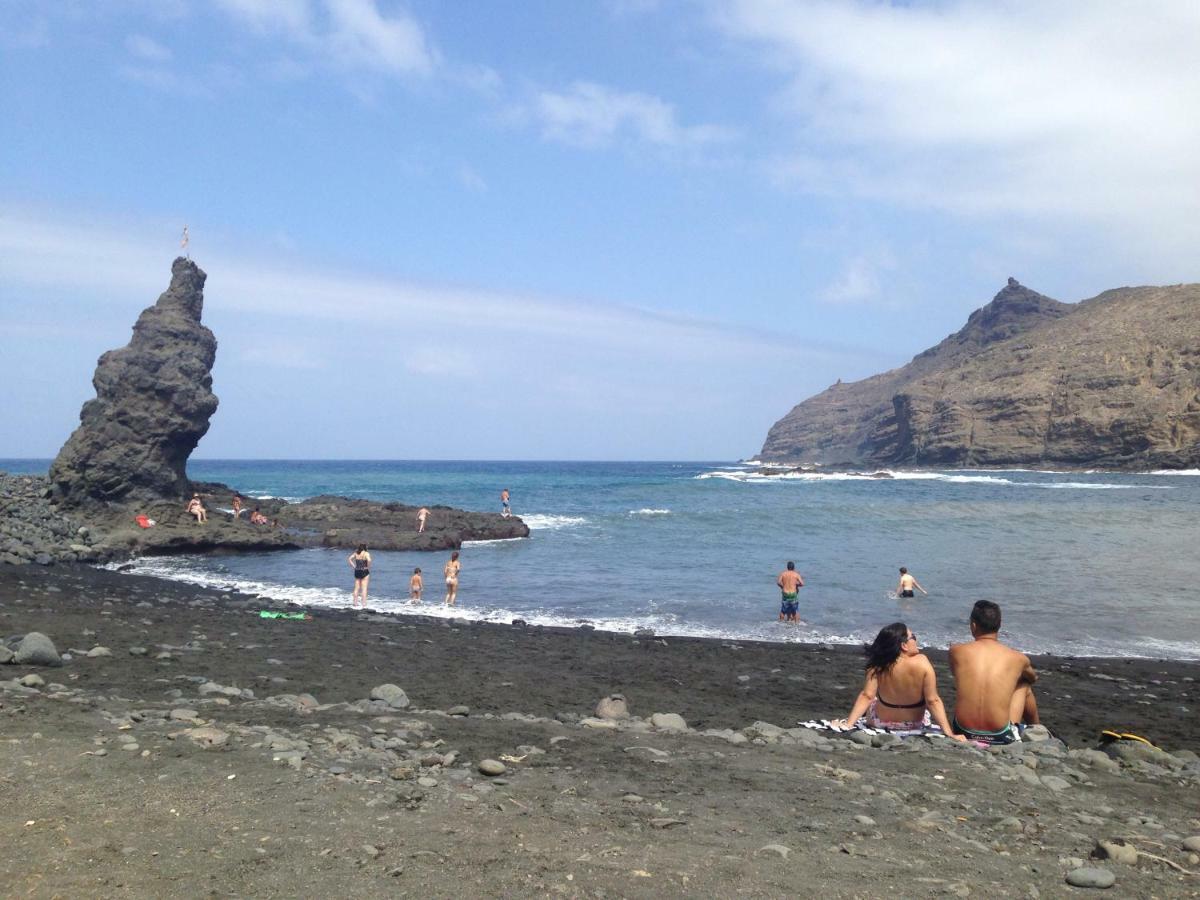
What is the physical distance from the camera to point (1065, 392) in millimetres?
105500

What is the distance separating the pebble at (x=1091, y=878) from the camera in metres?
4.45

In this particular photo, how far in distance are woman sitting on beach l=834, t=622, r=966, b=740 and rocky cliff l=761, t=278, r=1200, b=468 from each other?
3920 inches

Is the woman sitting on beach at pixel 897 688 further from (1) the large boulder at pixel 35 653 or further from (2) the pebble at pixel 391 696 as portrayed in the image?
(1) the large boulder at pixel 35 653

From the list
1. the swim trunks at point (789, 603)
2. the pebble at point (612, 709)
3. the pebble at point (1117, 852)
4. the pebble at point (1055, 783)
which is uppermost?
the pebble at point (1117, 852)

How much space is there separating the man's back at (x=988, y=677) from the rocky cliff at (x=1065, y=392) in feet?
327

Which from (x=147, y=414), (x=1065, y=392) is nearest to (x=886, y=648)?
(x=147, y=414)

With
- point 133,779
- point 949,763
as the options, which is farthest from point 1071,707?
point 133,779

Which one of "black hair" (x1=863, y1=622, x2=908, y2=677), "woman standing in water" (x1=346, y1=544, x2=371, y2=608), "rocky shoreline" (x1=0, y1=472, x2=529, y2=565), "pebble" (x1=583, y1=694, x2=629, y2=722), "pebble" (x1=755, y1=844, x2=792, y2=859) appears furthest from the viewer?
"rocky shoreline" (x1=0, y1=472, x2=529, y2=565)

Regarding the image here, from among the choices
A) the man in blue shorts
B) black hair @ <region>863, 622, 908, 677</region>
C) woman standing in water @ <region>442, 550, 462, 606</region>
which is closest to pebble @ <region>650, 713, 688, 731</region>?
black hair @ <region>863, 622, 908, 677</region>

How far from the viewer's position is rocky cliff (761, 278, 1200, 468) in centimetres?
9406

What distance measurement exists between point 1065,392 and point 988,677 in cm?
11212

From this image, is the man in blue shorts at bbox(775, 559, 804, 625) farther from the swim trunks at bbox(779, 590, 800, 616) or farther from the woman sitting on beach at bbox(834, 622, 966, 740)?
the woman sitting on beach at bbox(834, 622, 966, 740)

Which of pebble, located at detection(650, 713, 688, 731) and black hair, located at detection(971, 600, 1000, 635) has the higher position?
black hair, located at detection(971, 600, 1000, 635)

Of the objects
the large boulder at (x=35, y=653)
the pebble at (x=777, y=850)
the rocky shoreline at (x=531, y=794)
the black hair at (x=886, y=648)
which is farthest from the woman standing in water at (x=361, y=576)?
the pebble at (x=777, y=850)
